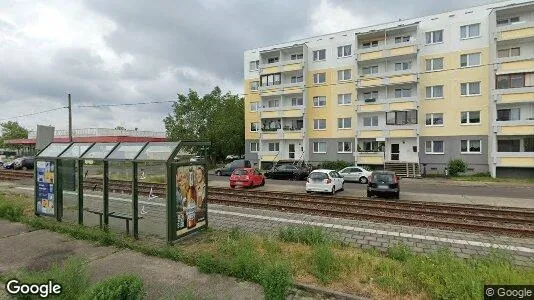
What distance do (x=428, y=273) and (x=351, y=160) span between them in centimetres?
2950

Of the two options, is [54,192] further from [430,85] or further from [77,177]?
[430,85]

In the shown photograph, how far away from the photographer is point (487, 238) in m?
8.43

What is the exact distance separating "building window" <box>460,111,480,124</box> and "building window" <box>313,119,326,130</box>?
14233mm

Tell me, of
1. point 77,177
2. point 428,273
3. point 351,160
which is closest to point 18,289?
point 77,177

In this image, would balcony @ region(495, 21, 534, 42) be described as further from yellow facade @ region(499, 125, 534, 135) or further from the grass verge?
the grass verge

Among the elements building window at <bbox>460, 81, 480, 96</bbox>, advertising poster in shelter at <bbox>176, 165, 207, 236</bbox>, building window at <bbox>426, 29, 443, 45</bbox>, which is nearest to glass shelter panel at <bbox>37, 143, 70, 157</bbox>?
advertising poster in shelter at <bbox>176, 165, 207, 236</bbox>

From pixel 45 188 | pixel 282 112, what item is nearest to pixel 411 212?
pixel 45 188

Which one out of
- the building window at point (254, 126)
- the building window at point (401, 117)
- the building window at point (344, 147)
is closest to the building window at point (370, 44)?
the building window at point (401, 117)

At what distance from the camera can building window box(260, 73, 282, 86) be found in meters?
38.0

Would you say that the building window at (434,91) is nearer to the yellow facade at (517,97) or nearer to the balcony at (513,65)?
the balcony at (513,65)

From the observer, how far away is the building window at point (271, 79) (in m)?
38.0

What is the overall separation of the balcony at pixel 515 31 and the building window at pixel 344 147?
16.8 metres

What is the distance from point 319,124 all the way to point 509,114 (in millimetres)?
18484

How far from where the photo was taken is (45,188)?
9.98 meters
